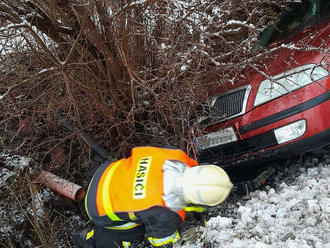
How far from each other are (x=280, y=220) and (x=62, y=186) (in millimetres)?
2419

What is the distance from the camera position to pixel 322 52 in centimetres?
326

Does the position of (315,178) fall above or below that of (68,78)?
below

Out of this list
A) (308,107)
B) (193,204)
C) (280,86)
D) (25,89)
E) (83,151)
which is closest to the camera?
(193,204)

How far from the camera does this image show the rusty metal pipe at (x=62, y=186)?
3.87m

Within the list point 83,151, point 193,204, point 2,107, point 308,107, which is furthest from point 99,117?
point 308,107

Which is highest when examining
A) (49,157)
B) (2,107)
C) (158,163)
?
(2,107)

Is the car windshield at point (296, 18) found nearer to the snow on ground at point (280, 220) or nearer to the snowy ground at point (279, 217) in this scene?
the snowy ground at point (279, 217)

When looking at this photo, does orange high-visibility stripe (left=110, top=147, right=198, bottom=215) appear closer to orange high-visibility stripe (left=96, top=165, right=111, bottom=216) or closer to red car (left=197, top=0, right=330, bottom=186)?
orange high-visibility stripe (left=96, top=165, right=111, bottom=216)

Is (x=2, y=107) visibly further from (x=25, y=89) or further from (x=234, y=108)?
(x=234, y=108)

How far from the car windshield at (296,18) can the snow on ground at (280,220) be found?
1720 mm

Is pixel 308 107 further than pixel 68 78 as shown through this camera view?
No

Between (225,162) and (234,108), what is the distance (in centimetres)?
58

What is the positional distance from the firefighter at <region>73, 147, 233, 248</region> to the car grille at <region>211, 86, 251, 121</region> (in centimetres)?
106

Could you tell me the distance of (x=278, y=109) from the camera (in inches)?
130
